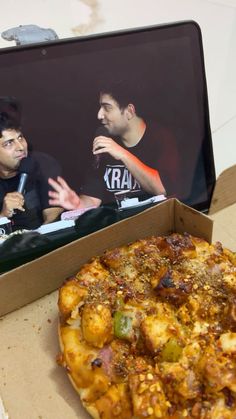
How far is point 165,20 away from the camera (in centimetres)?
221

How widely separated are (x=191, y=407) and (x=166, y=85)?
858mm

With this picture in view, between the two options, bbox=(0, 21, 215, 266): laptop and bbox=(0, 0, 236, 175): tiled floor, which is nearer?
bbox=(0, 21, 215, 266): laptop

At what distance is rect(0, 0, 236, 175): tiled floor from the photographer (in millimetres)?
2061

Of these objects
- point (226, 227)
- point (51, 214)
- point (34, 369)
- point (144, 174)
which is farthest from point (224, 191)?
point (34, 369)

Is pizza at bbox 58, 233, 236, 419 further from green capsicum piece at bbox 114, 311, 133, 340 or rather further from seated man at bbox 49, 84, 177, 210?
seated man at bbox 49, 84, 177, 210

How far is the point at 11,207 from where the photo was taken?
128 centimetres

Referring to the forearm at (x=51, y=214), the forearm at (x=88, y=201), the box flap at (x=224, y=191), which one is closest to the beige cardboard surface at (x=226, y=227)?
the box flap at (x=224, y=191)

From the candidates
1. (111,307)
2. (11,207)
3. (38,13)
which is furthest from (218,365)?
(38,13)

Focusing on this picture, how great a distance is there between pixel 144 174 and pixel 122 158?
0.09 metres

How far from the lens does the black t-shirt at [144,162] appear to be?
1.35 metres

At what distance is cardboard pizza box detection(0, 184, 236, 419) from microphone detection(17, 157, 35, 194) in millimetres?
200

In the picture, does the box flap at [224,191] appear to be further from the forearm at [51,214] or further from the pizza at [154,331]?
the forearm at [51,214]

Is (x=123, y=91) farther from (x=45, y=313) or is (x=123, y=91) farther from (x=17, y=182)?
(x=45, y=313)

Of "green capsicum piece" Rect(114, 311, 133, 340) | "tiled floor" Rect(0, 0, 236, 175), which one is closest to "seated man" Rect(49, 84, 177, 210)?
"green capsicum piece" Rect(114, 311, 133, 340)
